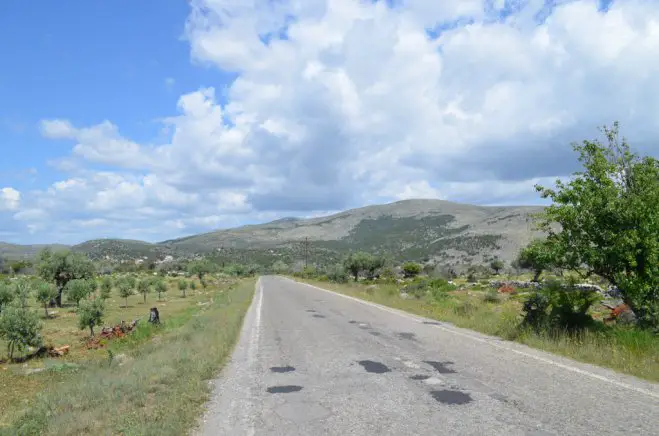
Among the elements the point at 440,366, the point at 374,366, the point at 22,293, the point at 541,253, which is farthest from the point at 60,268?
the point at 440,366

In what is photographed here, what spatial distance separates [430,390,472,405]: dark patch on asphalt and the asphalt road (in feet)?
0.05

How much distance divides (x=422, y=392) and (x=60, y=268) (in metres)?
56.1

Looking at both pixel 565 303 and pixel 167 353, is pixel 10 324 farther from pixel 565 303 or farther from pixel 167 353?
pixel 565 303

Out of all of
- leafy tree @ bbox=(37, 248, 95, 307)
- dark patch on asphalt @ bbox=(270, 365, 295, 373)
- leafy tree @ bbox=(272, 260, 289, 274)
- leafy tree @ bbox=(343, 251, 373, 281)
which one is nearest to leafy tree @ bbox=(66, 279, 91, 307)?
leafy tree @ bbox=(37, 248, 95, 307)

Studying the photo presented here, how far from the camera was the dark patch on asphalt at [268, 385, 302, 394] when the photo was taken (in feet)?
26.2

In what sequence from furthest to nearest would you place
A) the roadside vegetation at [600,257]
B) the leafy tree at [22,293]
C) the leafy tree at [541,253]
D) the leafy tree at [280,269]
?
the leafy tree at [280,269] → the leafy tree at [22,293] → the leafy tree at [541,253] → the roadside vegetation at [600,257]

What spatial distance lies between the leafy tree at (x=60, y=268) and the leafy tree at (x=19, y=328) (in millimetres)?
34903

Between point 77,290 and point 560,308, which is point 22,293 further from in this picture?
point 560,308

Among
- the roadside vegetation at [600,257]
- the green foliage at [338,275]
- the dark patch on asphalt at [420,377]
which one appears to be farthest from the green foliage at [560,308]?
the green foliage at [338,275]

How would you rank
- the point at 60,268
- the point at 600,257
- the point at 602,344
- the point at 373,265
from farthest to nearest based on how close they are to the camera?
the point at 373,265 → the point at 60,268 → the point at 600,257 → the point at 602,344

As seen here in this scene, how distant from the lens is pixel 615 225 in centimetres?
1215

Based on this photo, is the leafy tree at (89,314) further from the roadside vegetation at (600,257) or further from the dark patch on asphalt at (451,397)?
the dark patch on asphalt at (451,397)

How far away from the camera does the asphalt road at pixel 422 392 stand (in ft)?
19.4

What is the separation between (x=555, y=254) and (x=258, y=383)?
844 centimetres
